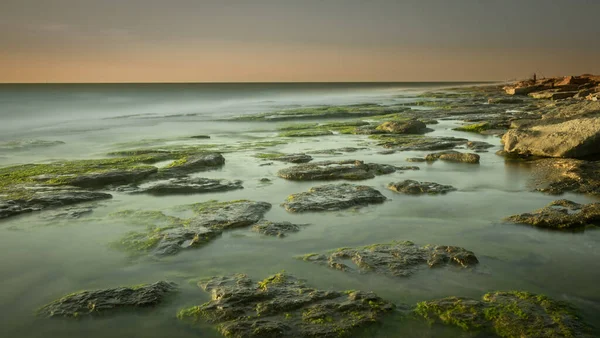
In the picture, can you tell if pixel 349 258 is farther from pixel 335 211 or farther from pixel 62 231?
pixel 62 231

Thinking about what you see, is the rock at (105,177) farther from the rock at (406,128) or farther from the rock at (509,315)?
the rock at (406,128)

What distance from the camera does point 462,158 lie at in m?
10.5

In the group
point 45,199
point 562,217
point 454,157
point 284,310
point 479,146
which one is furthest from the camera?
point 479,146

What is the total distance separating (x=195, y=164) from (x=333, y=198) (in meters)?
4.22

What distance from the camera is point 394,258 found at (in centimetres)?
487

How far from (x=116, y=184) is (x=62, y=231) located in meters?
2.70

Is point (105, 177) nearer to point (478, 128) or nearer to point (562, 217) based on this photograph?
point (562, 217)

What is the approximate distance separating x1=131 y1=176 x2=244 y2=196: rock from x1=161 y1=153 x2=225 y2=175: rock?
1.02 m

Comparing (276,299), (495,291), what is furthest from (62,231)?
(495,291)

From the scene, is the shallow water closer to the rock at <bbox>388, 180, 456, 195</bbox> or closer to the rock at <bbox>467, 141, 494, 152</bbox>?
the rock at <bbox>388, 180, 456, 195</bbox>

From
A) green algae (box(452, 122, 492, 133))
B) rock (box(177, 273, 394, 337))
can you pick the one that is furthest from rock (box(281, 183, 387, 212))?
green algae (box(452, 122, 492, 133))

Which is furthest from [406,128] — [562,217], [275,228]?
[275,228]

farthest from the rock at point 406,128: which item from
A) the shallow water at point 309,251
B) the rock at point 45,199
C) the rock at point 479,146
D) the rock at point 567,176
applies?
the rock at point 45,199

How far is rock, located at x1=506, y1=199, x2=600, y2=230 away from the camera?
577 cm
